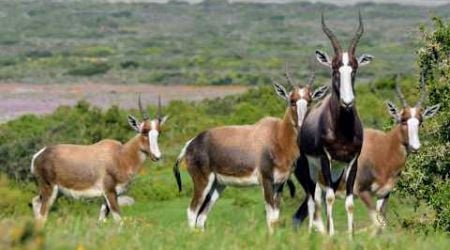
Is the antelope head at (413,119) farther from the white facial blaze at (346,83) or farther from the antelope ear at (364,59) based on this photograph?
the white facial blaze at (346,83)

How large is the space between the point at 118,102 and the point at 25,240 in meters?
61.2

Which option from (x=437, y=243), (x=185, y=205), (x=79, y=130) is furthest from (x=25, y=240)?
(x=79, y=130)

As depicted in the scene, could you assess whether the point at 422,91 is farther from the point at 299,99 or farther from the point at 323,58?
the point at 323,58

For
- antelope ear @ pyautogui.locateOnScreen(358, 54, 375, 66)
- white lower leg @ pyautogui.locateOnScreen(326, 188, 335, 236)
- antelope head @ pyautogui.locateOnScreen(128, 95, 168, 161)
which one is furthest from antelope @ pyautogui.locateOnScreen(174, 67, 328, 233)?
antelope ear @ pyautogui.locateOnScreen(358, 54, 375, 66)

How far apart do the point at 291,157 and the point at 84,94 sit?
6206cm

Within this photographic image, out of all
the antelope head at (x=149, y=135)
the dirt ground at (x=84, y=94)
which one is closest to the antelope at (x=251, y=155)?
Result: the antelope head at (x=149, y=135)

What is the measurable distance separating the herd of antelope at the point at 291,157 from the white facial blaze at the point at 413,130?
15 millimetres

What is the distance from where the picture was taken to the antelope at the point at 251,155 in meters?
18.9

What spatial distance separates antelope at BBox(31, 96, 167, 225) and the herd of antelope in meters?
0.02

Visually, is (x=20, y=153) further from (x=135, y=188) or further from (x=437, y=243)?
(x=437, y=243)

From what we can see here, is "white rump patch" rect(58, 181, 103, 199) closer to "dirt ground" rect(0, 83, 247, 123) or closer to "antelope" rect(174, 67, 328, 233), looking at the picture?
"antelope" rect(174, 67, 328, 233)

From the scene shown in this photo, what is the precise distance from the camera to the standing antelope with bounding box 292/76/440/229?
1911cm

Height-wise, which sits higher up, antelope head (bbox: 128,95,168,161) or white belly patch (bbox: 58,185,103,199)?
antelope head (bbox: 128,95,168,161)

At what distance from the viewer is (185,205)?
28828 mm
